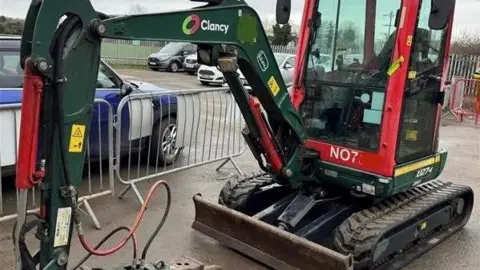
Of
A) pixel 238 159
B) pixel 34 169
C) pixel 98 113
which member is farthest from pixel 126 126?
pixel 34 169

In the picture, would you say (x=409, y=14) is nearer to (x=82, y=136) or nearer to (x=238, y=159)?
(x=82, y=136)

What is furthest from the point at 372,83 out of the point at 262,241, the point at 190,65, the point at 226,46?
the point at 190,65

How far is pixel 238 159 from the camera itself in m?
8.65

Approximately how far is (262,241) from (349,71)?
5.78 ft

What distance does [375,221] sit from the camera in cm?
456

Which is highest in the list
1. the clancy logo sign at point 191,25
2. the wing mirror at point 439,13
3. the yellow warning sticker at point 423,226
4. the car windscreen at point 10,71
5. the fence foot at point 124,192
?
the wing mirror at point 439,13

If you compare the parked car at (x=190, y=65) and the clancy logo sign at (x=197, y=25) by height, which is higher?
the clancy logo sign at (x=197, y=25)

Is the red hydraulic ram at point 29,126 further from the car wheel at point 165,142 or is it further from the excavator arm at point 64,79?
the car wheel at point 165,142

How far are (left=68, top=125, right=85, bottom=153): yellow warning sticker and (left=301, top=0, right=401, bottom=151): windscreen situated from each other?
2644 millimetres

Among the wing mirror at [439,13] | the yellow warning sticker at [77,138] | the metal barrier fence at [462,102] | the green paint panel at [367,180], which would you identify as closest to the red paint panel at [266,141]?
the green paint panel at [367,180]

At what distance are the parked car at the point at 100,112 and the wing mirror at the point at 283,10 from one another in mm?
1883

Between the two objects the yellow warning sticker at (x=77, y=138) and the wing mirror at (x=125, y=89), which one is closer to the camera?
the yellow warning sticker at (x=77, y=138)

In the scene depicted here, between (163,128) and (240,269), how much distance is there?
3.26 m

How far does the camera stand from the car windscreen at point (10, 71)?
5.93 meters
